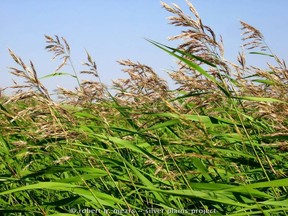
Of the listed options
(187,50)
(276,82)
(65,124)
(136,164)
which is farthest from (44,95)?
(276,82)

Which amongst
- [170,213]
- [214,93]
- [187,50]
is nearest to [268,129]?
[214,93]

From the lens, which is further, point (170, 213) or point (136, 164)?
point (136, 164)


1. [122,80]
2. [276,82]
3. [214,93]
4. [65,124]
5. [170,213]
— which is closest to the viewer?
[170,213]

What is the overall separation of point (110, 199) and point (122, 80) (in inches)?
66.9

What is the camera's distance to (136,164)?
9.23ft

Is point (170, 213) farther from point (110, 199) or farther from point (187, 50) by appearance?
point (187, 50)

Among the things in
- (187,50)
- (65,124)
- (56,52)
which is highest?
(56,52)

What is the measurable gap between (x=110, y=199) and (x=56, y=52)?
4.43ft

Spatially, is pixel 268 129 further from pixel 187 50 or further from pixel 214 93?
pixel 187 50

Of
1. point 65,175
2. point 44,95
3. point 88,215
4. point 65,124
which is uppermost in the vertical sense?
point 44,95

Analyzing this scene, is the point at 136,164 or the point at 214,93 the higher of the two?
the point at 214,93

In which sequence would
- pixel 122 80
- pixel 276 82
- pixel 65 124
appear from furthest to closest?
1. pixel 122 80
2. pixel 276 82
3. pixel 65 124

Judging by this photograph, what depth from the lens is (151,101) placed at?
2.68 m

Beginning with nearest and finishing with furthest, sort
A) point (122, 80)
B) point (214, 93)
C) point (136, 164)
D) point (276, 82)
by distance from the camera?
point (214, 93)
point (276, 82)
point (136, 164)
point (122, 80)
